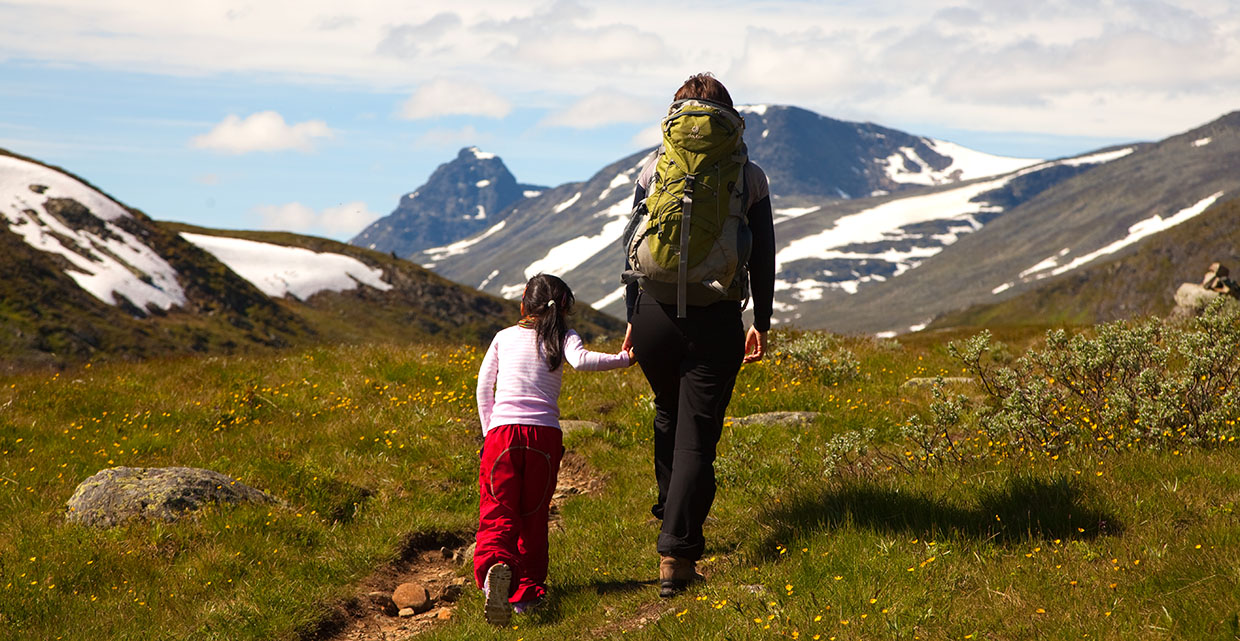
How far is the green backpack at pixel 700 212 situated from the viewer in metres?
6.15

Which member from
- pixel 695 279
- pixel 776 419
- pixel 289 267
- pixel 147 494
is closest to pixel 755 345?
pixel 695 279

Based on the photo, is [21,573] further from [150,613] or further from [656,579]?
[656,579]

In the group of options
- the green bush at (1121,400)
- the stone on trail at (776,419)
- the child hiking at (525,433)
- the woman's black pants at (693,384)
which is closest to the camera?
the woman's black pants at (693,384)

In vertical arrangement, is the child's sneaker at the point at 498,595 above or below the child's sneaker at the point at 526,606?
above

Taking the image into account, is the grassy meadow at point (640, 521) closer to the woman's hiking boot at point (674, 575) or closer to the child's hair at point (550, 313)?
the woman's hiking boot at point (674, 575)

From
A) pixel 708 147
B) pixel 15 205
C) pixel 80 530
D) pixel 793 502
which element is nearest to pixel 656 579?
pixel 793 502

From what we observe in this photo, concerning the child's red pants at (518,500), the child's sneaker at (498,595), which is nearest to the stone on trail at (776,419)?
the child's red pants at (518,500)

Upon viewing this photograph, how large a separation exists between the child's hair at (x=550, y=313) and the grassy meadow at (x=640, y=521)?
1.82 metres

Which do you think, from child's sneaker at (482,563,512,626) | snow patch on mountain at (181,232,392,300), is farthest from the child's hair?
snow patch on mountain at (181,232,392,300)

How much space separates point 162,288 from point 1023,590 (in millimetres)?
157884

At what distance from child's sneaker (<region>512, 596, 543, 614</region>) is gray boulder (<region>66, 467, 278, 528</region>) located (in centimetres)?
343

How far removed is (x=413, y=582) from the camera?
8258 millimetres

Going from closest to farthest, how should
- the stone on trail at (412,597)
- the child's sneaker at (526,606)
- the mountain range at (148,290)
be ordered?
the child's sneaker at (526,606) < the stone on trail at (412,597) < the mountain range at (148,290)

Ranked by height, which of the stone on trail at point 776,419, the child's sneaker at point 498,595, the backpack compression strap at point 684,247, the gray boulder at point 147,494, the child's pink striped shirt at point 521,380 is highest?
the backpack compression strap at point 684,247
